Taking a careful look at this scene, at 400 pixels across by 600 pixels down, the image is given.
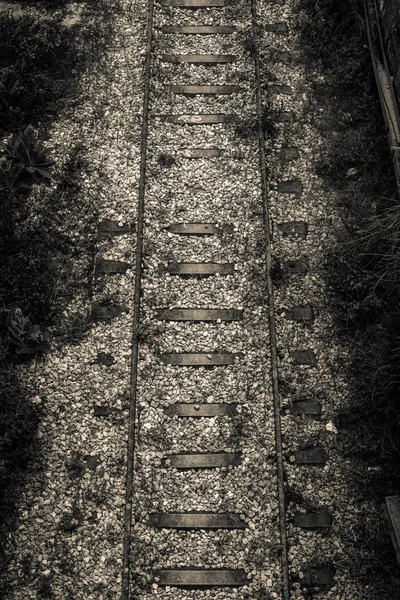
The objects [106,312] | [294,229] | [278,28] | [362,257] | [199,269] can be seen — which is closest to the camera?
[106,312]

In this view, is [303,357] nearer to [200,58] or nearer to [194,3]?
[200,58]

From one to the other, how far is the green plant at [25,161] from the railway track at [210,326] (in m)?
1.60

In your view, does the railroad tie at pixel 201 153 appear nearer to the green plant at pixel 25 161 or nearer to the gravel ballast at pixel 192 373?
the gravel ballast at pixel 192 373

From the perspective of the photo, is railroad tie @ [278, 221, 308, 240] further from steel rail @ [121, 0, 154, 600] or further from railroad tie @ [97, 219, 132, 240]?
railroad tie @ [97, 219, 132, 240]

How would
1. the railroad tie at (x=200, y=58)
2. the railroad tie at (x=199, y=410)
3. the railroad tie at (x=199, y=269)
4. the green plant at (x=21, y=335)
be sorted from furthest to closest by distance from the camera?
1. the railroad tie at (x=200, y=58)
2. the railroad tie at (x=199, y=269)
3. the green plant at (x=21, y=335)
4. the railroad tie at (x=199, y=410)

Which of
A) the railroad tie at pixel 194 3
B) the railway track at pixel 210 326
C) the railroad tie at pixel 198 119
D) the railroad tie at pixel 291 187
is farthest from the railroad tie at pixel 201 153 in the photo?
the railroad tie at pixel 194 3

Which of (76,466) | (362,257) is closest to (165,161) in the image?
(362,257)

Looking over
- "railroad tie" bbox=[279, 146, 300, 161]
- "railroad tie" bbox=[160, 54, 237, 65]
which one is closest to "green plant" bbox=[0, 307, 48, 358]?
"railroad tie" bbox=[279, 146, 300, 161]

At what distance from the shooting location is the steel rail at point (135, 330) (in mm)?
7715

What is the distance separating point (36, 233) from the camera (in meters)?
9.98

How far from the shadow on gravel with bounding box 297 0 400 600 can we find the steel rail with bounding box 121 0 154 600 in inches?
105

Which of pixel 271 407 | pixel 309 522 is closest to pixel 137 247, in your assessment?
pixel 271 407

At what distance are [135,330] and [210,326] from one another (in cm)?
106

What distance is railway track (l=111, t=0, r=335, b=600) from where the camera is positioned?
307 inches
